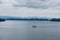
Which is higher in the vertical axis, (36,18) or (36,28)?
(36,18)

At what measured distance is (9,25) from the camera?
570 centimetres

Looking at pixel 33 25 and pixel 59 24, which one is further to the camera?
pixel 59 24

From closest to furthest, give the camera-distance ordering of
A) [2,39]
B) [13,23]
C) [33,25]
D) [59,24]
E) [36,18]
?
1. [2,39]
2. [36,18]
3. [33,25]
4. [59,24]
5. [13,23]

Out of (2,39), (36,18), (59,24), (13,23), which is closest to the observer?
(2,39)

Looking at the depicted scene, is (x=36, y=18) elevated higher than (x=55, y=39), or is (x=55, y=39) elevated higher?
(x=36, y=18)

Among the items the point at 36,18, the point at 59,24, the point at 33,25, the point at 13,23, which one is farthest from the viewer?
the point at 13,23

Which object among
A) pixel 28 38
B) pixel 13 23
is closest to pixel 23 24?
pixel 13 23

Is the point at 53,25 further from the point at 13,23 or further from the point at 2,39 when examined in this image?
the point at 2,39

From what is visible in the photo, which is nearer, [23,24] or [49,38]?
[49,38]

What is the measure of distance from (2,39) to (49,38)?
95 cm

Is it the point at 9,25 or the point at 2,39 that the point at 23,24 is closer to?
the point at 9,25

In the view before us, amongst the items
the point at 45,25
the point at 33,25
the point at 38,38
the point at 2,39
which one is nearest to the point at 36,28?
the point at 33,25

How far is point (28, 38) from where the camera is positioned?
3805 millimetres

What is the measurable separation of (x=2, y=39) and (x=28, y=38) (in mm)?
541
